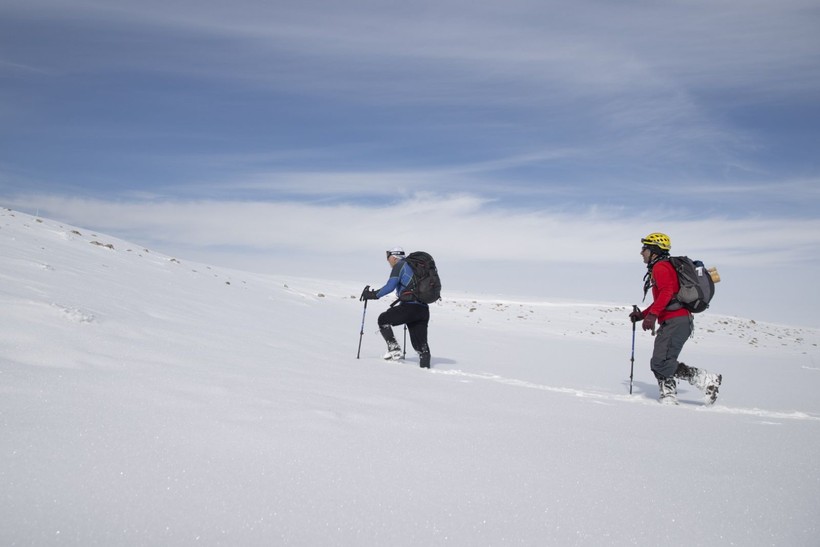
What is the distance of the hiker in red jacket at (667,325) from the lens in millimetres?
6383

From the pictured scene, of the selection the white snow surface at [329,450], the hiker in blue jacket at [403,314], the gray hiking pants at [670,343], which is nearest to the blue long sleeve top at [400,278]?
the hiker in blue jacket at [403,314]

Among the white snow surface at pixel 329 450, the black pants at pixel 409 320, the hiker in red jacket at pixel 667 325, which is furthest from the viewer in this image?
the black pants at pixel 409 320

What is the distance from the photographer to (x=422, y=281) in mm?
8188

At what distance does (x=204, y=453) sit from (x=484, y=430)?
6.61ft

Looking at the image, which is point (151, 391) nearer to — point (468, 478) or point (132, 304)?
point (468, 478)

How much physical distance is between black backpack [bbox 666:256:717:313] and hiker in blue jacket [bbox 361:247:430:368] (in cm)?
355

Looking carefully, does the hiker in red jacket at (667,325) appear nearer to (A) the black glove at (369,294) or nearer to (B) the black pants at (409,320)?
(B) the black pants at (409,320)

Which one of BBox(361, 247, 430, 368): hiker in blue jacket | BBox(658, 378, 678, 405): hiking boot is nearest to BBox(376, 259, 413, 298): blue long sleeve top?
BBox(361, 247, 430, 368): hiker in blue jacket

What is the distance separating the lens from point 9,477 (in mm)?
2193

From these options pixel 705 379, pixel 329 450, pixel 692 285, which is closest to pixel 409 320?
pixel 692 285

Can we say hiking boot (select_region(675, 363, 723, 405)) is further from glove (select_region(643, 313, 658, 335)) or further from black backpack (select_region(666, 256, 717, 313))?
black backpack (select_region(666, 256, 717, 313))

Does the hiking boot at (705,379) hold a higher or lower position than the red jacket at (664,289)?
lower

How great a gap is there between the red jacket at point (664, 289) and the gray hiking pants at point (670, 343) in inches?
3.2

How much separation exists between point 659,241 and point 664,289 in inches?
24.8
